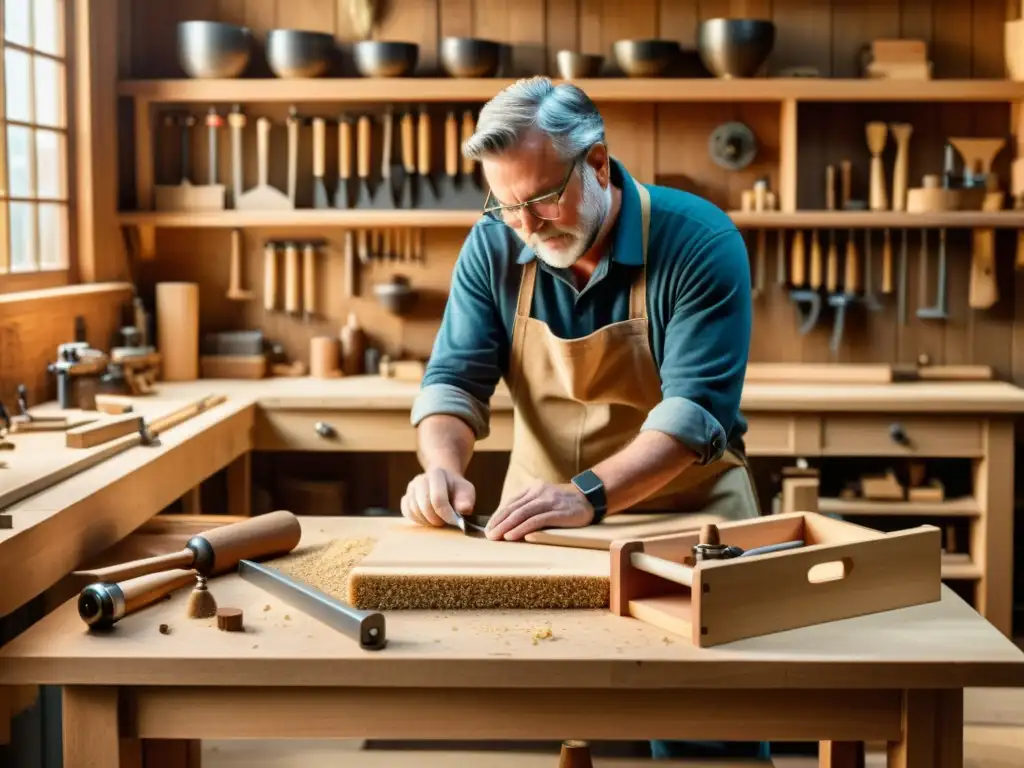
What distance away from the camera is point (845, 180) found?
5.23 m

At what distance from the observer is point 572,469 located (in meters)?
3.04

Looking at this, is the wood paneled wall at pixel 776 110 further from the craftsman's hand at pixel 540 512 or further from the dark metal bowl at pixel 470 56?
the craftsman's hand at pixel 540 512

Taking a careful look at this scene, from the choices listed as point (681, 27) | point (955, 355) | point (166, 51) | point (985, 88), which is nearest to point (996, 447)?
point (955, 355)

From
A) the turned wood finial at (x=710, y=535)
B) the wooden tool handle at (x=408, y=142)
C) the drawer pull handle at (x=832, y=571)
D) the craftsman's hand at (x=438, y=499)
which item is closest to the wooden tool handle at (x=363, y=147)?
the wooden tool handle at (x=408, y=142)

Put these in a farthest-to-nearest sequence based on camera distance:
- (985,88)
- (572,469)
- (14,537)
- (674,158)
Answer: (674,158)
(985,88)
(572,469)
(14,537)

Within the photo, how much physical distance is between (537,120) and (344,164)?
9.49 ft

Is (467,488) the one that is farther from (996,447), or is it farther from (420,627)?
(996,447)

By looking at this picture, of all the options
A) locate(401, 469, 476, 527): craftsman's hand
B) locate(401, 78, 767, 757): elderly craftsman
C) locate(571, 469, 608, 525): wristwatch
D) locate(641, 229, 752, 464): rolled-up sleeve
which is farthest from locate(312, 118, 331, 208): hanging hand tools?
locate(571, 469, 608, 525): wristwatch

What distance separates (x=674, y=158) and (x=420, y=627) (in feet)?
12.1

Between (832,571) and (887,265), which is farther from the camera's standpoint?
(887,265)

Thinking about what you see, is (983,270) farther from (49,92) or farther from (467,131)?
(49,92)

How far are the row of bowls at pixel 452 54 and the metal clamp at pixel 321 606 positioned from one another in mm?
3271

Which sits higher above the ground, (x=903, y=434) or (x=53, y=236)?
(x=53, y=236)

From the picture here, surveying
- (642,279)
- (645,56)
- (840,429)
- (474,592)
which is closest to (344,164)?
(645,56)
